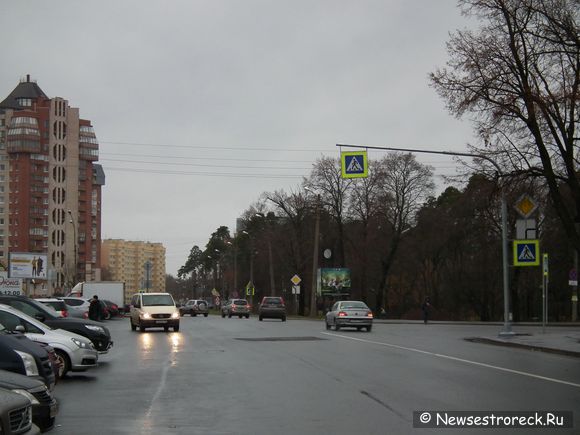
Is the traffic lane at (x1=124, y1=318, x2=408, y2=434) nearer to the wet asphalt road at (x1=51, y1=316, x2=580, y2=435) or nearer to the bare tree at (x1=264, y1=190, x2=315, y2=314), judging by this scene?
the wet asphalt road at (x1=51, y1=316, x2=580, y2=435)

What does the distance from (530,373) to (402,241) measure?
56.7 metres

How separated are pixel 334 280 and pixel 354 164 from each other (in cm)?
3983

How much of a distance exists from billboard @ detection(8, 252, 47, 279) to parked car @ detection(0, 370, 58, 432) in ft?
219

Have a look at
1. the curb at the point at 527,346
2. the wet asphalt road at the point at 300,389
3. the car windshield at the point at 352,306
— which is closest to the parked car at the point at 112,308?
the car windshield at the point at 352,306

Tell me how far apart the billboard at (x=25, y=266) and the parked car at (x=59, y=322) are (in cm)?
5699

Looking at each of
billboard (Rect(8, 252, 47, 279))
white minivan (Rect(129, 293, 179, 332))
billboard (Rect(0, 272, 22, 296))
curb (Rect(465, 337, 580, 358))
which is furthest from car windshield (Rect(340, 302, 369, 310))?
billboard (Rect(8, 252, 47, 279))

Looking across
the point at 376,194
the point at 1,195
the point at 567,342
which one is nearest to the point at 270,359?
the point at 567,342

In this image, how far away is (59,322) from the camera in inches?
678

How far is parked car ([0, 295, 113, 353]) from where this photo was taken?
17031 mm

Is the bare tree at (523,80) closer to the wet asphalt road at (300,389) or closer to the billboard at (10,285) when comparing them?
the wet asphalt road at (300,389)

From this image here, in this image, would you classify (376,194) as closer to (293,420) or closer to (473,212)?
(473,212)

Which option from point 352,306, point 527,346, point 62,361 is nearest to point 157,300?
point 352,306

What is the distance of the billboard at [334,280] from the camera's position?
64.8m

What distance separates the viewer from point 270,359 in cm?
1894
